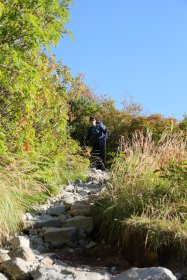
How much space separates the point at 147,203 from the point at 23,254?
199 cm

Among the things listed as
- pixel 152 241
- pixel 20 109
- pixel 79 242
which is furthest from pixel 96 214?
pixel 20 109

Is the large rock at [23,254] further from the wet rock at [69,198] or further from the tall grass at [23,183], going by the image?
the wet rock at [69,198]

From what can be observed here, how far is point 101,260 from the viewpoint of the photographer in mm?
6746

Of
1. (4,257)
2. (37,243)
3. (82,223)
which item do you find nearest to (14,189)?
(37,243)

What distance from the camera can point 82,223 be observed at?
763cm

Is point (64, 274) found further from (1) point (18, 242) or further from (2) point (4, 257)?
(1) point (18, 242)

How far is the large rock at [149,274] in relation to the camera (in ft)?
17.1

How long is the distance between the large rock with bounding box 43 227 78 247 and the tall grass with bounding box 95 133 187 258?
41cm

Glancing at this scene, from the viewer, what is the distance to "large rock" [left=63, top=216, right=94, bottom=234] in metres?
7.56

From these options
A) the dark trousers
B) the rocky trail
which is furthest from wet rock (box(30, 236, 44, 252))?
the dark trousers

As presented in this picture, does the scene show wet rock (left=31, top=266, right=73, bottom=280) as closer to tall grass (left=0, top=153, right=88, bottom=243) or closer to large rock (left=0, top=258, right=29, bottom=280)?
large rock (left=0, top=258, right=29, bottom=280)

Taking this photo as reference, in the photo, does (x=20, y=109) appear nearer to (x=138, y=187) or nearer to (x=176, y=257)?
(x=138, y=187)

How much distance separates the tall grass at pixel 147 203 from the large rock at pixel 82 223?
0.60ft

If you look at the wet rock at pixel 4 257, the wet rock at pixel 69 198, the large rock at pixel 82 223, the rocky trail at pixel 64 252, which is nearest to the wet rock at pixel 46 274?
the rocky trail at pixel 64 252
